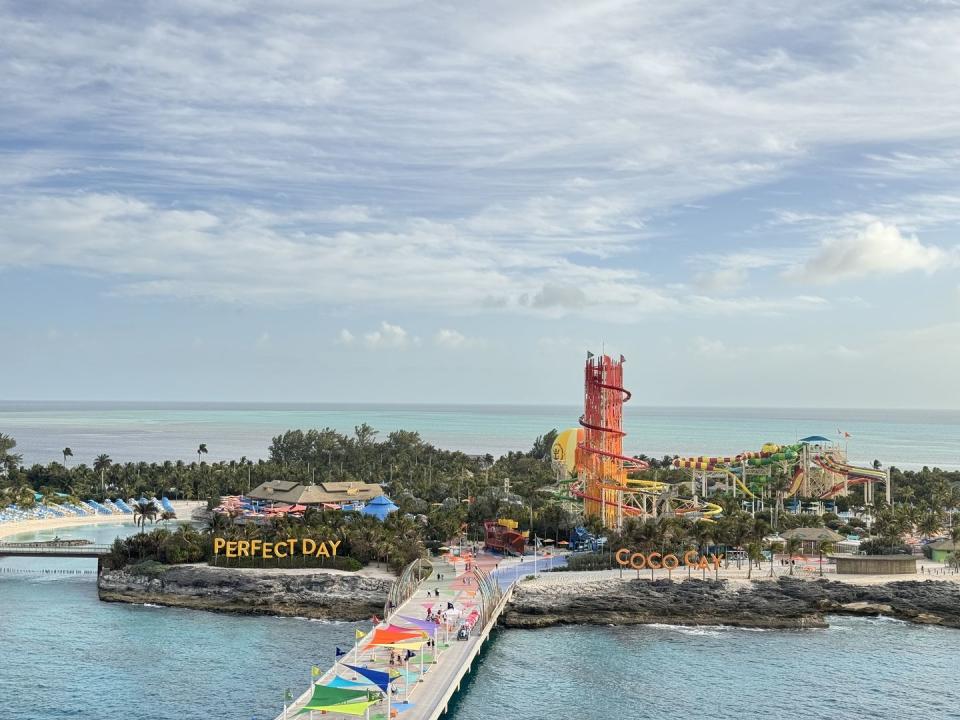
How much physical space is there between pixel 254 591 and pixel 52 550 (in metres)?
29.7

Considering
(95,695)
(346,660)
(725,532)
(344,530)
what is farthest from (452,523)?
(95,695)

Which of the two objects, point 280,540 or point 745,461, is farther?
point 745,461

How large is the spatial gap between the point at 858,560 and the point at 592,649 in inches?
1201

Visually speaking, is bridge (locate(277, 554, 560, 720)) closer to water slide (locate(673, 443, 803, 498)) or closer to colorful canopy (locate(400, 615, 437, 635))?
colorful canopy (locate(400, 615, 437, 635))

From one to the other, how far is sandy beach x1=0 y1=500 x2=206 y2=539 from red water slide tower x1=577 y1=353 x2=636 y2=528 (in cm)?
5406

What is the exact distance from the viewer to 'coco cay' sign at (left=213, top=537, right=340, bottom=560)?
89188 millimetres

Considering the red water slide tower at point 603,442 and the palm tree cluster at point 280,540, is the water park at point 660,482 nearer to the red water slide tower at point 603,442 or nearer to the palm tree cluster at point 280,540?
the red water slide tower at point 603,442

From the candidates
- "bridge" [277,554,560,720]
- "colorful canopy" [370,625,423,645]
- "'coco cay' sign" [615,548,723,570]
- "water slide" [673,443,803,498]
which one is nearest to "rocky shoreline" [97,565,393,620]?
"bridge" [277,554,560,720]

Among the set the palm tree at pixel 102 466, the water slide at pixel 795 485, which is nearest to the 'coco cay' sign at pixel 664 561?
the water slide at pixel 795 485

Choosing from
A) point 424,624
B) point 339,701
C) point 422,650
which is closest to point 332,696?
point 339,701

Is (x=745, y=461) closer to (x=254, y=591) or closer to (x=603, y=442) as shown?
(x=603, y=442)

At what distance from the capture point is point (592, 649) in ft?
231

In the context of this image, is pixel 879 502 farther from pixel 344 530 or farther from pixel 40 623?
pixel 40 623

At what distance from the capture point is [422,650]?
6206 cm
